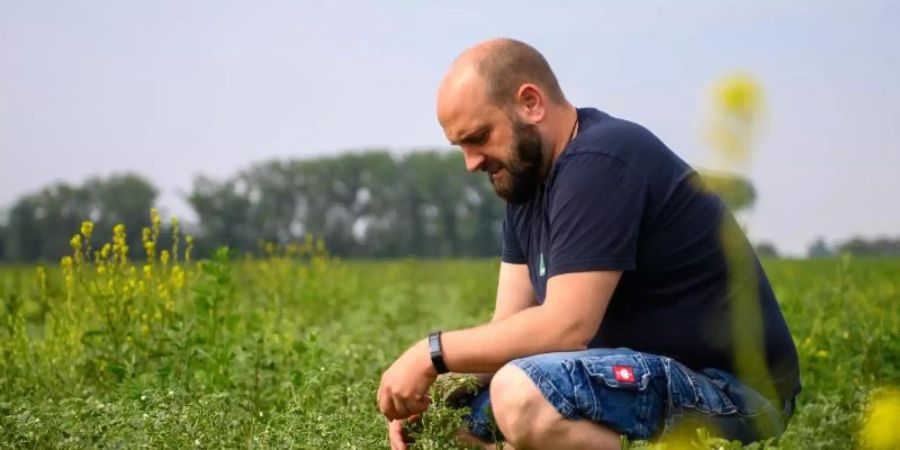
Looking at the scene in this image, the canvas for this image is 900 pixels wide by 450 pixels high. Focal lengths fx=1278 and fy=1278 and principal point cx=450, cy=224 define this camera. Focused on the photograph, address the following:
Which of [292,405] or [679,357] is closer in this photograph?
[679,357]

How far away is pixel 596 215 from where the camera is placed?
341 centimetres

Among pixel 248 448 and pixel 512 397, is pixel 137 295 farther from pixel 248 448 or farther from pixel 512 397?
pixel 512 397

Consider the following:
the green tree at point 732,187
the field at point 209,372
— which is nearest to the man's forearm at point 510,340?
the field at point 209,372

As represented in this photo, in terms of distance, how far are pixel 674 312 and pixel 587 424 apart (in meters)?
0.42

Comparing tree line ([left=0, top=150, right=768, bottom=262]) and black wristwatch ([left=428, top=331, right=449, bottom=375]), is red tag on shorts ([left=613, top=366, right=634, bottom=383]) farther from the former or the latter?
tree line ([left=0, top=150, right=768, bottom=262])

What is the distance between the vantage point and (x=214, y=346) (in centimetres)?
536

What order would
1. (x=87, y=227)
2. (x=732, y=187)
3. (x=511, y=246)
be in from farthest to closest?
(x=87, y=227), (x=511, y=246), (x=732, y=187)

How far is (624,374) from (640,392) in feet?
0.23

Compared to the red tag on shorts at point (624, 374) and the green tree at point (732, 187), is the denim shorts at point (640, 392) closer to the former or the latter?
the red tag on shorts at point (624, 374)

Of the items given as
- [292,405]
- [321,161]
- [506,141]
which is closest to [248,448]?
[292,405]

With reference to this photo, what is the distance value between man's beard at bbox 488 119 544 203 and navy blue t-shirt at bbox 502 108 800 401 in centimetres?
6

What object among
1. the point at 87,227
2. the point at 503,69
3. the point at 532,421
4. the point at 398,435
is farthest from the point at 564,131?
the point at 87,227

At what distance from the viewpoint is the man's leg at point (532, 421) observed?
3414 millimetres

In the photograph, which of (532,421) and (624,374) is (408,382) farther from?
(624,374)
